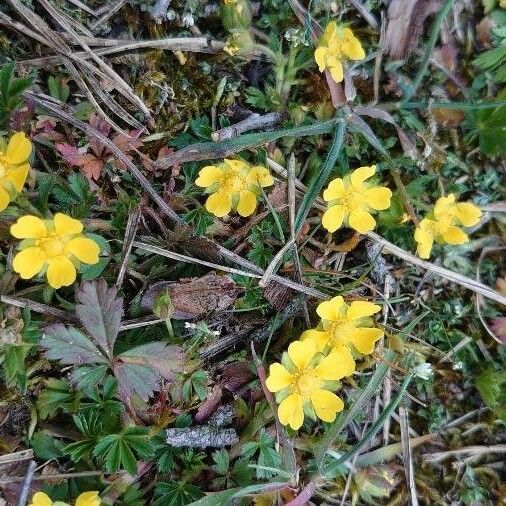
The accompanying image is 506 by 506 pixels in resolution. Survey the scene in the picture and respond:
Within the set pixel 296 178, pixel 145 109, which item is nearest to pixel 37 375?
pixel 145 109

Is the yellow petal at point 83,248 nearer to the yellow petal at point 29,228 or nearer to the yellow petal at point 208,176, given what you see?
the yellow petal at point 29,228

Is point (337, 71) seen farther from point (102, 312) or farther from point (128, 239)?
point (102, 312)

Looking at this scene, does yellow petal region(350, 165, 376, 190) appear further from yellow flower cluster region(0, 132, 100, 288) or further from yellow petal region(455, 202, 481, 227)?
yellow flower cluster region(0, 132, 100, 288)

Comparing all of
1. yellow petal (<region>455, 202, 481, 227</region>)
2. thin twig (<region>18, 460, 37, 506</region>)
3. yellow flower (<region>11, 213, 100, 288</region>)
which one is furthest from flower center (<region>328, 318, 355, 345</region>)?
thin twig (<region>18, 460, 37, 506</region>)

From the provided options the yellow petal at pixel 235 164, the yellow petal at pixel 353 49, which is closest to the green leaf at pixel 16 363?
the yellow petal at pixel 235 164

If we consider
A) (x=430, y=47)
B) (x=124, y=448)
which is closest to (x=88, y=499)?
(x=124, y=448)
